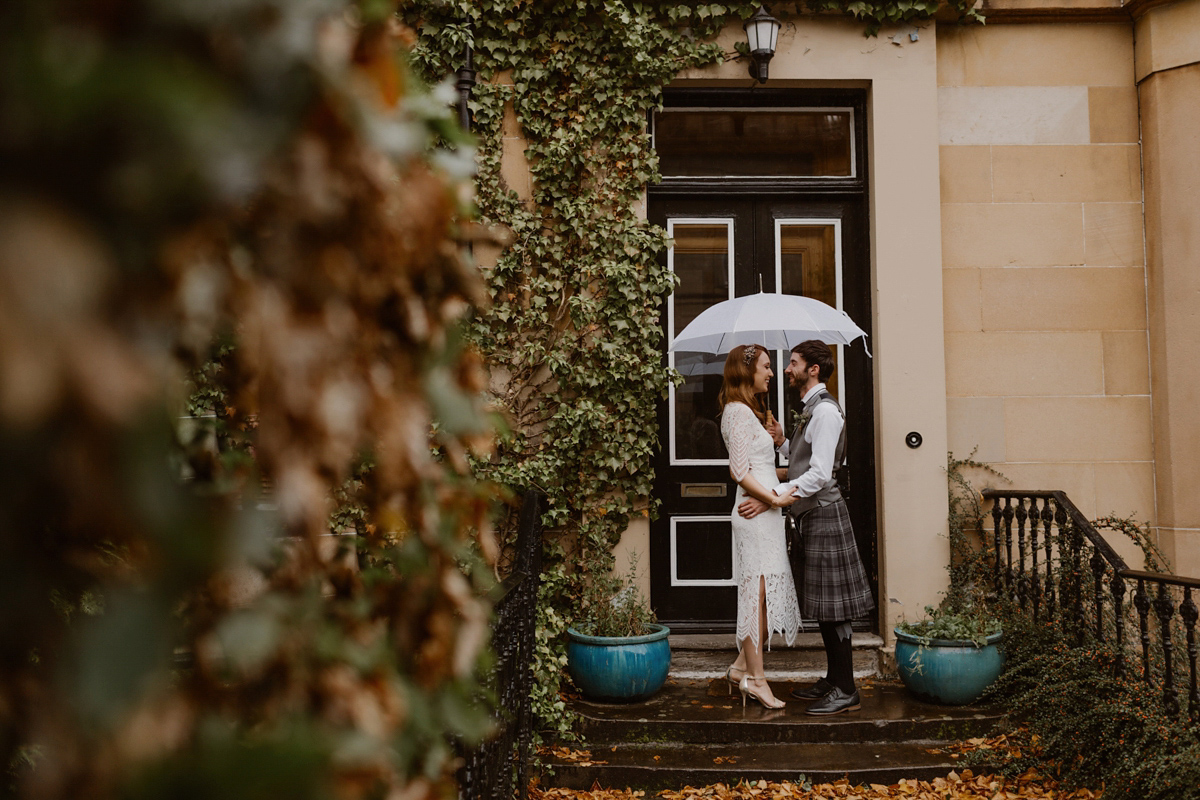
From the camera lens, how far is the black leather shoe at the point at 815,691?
497 cm

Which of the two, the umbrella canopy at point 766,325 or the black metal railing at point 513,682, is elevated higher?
the umbrella canopy at point 766,325

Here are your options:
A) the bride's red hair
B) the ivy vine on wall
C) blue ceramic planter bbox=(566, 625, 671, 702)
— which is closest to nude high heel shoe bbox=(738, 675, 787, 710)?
blue ceramic planter bbox=(566, 625, 671, 702)

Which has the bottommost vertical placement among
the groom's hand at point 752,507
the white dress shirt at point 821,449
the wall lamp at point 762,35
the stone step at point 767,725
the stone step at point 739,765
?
the stone step at point 739,765

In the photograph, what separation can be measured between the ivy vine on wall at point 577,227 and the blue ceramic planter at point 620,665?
1.95 feet

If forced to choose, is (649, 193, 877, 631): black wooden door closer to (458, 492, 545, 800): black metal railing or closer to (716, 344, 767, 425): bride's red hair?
(716, 344, 767, 425): bride's red hair

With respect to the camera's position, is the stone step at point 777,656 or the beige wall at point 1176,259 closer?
the stone step at point 777,656

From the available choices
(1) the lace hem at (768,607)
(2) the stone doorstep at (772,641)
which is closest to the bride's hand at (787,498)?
(1) the lace hem at (768,607)

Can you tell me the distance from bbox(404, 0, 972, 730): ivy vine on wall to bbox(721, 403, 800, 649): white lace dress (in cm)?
92

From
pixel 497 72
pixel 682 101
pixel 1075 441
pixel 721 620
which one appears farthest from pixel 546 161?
pixel 1075 441

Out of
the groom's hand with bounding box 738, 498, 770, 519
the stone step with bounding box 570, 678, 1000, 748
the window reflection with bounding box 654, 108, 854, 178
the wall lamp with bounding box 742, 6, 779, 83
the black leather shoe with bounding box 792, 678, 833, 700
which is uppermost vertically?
the wall lamp with bounding box 742, 6, 779, 83

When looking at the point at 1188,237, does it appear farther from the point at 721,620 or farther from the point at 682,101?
the point at 721,620

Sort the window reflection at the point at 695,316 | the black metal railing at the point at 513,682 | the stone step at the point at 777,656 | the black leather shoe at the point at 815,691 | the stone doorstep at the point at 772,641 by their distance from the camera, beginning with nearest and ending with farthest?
the black metal railing at the point at 513,682, the black leather shoe at the point at 815,691, the stone step at the point at 777,656, the stone doorstep at the point at 772,641, the window reflection at the point at 695,316

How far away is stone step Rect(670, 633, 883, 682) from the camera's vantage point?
551 centimetres

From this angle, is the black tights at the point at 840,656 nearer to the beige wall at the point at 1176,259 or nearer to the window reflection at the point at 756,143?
the beige wall at the point at 1176,259
